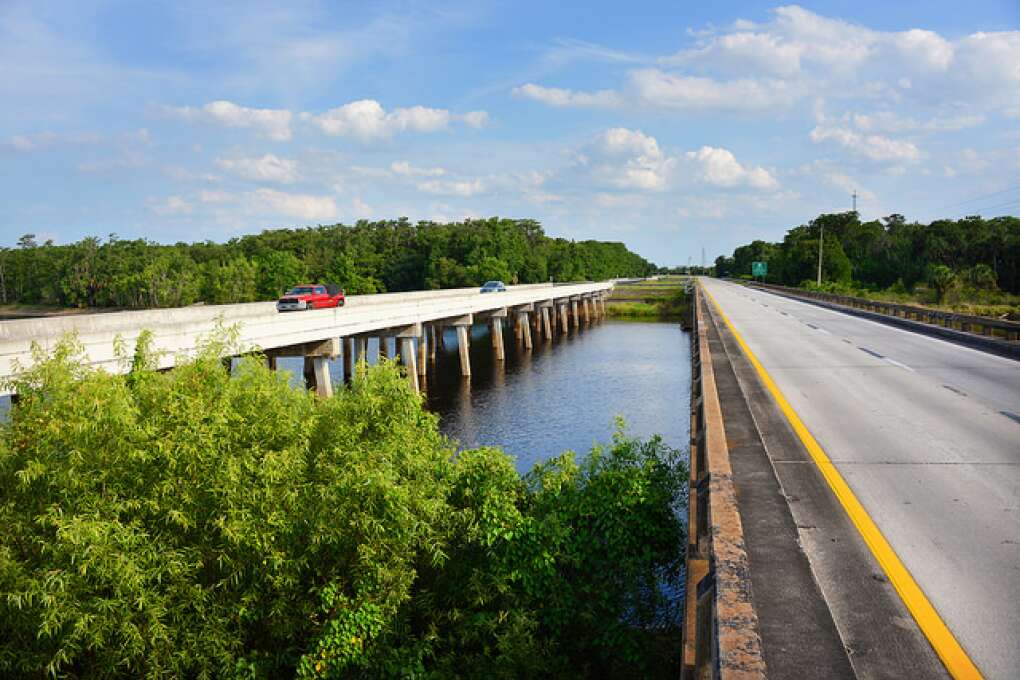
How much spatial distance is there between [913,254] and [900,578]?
415ft

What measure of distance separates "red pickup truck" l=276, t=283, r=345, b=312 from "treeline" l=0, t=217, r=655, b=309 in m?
53.1

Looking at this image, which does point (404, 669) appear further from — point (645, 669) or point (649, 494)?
point (649, 494)

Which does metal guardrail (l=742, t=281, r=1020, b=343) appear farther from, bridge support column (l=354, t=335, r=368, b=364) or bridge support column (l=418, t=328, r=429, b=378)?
bridge support column (l=418, t=328, r=429, b=378)

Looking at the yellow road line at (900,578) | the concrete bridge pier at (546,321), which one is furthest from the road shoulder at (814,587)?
the concrete bridge pier at (546,321)

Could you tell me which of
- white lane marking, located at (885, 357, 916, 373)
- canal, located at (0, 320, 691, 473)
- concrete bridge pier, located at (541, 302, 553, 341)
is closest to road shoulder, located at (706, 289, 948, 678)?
canal, located at (0, 320, 691, 473)

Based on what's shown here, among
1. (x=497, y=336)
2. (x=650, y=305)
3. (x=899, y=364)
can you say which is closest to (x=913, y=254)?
(x=650, y=305)

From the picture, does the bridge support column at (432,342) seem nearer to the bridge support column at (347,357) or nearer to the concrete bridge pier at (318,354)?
the bridge support column at (347,357)

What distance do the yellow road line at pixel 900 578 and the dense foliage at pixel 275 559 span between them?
2.72 meters

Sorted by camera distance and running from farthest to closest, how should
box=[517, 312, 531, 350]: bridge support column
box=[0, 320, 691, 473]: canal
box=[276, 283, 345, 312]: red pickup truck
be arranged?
1. box=[517, 312, 531, 350]: bridge support column
2. box=[276, 283, 345, 312]: red pickup truck
3. box=[0, 320, 691, 473]: canal

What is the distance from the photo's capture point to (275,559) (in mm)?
9414

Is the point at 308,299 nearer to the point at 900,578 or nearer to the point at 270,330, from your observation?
the point at 270,330

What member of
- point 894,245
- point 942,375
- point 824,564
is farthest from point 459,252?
point 824,564

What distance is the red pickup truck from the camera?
37656mm

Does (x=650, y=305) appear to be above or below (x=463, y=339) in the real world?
below
